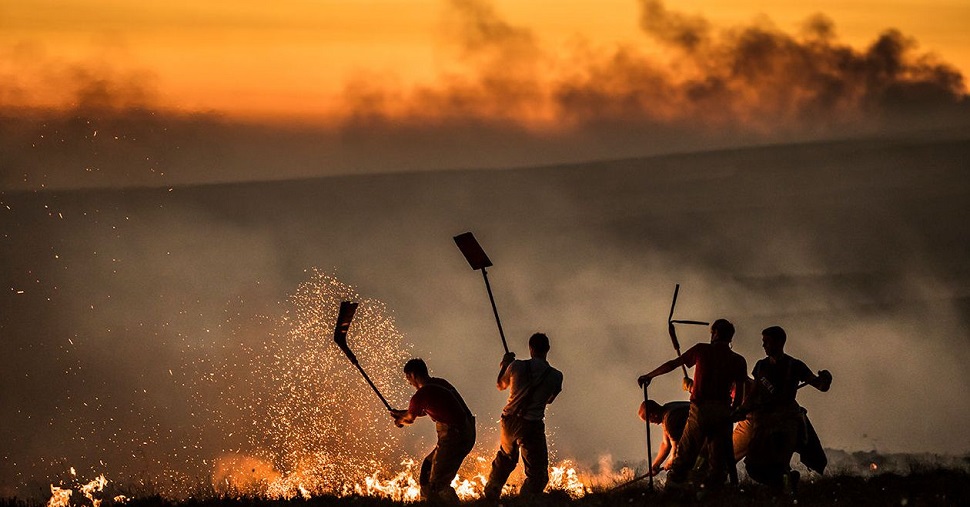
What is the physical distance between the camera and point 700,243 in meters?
102

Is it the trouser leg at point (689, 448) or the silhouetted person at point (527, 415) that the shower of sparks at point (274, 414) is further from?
the trouser leg at point (689, 448)

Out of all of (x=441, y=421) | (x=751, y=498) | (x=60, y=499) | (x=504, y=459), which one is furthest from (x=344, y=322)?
(x=751, y=498)

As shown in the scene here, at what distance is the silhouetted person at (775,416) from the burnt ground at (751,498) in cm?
23

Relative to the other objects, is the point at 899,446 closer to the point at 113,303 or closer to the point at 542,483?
the point at 113,303

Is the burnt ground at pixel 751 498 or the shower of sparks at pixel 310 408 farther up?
the shower of sparks at pixel 310 408

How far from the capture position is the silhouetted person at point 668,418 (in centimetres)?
1902

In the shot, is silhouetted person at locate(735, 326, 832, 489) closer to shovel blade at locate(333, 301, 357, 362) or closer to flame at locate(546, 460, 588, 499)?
flame at locate(546, 460, 588, 499)

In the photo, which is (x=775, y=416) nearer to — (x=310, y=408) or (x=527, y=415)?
(x=527, y=415)

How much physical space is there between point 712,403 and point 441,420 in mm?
2734

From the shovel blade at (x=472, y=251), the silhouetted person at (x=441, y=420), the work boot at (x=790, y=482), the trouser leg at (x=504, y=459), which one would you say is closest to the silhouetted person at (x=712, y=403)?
the work boot at (x=790, y=482)

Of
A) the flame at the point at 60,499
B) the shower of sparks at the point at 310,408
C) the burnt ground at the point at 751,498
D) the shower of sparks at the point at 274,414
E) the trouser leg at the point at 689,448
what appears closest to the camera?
the burnt ground at the point at 751,498

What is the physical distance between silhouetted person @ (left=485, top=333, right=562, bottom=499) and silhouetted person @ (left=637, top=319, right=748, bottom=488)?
3.59 ft

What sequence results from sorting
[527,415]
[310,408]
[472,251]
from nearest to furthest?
[527,415] < [472,251] < [310,408]

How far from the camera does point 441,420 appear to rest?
18484 millimetres
